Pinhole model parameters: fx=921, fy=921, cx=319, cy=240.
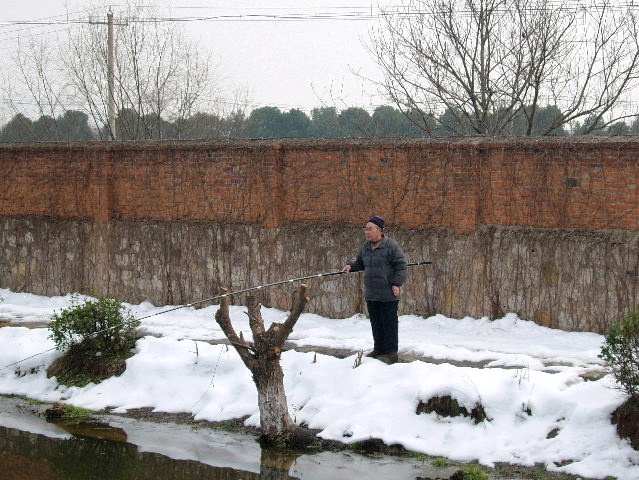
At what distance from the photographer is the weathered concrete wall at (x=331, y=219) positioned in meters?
12.2

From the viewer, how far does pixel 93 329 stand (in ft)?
38.4

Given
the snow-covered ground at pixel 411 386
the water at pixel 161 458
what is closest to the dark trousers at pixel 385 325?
the snow-covered ground at pixel 411 386

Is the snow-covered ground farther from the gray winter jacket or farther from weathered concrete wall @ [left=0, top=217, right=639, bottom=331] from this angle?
the gray winter jacket

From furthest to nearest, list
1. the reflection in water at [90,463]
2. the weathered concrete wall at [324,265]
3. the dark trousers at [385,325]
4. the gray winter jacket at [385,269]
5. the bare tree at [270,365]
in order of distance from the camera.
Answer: the weathered concrete wall at [324,265] < the dark trousers at [385,325] < the gray winter jacket at [385,269] < the bare tree at [270,365] < the reflection in water at [90,463]

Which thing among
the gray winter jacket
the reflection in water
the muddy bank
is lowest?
the reflection in water

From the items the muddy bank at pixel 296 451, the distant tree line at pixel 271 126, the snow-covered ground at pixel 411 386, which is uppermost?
the distant tree line at pixel 271 126

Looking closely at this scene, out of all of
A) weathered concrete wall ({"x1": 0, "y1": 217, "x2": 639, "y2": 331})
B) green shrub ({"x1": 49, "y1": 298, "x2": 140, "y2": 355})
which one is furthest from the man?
green shrub ({"x1": 49, "y1": 298, "x2": 140, "y2": 355})

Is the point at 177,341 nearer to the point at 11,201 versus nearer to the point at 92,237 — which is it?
the point at 92,237

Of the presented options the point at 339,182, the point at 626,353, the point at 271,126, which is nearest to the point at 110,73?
the point at 271,126

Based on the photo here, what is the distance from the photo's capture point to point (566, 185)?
1236 cm

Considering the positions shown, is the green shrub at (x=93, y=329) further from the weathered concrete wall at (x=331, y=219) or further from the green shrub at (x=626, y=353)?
the green shrub at (x=626, y=353)

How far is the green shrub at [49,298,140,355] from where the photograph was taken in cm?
1166

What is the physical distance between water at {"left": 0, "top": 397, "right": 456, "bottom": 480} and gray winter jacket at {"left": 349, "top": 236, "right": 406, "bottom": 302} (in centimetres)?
214

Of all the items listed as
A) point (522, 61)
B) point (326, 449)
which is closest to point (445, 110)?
point (522, 61)
